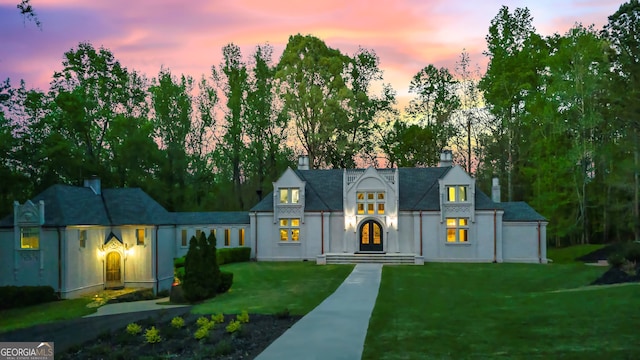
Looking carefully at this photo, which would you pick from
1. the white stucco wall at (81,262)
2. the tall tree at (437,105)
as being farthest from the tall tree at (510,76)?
the white stucco wall at (81,262)

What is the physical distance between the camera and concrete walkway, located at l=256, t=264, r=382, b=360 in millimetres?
12961

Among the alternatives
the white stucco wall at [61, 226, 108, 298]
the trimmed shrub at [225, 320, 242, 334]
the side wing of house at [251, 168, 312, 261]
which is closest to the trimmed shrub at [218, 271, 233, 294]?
the trimmed shrub at [225, 320, 242, 334]

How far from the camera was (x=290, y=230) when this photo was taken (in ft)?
136

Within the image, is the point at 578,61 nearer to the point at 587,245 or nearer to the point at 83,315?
the point at 587,245

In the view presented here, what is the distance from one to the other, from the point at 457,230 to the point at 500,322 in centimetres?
2389

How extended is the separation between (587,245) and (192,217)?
33543 mm

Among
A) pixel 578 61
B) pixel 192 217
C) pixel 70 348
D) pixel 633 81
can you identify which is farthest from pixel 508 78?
pixel 70 348

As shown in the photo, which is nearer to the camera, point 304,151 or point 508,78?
point 508,78

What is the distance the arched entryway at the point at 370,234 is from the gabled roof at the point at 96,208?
14.3 m

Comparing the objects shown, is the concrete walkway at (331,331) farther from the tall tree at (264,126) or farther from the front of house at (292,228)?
the tall tree at (264,126)

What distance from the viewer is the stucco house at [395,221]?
3906cm

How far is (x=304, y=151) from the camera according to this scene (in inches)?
2438

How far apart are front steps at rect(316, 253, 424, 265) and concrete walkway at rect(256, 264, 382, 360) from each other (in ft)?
46.9

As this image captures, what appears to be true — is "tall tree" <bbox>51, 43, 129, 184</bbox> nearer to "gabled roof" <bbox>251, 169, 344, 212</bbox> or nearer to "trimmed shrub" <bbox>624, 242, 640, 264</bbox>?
"gabled roof" <bbox>251, 169, 344, 212</bbox>
